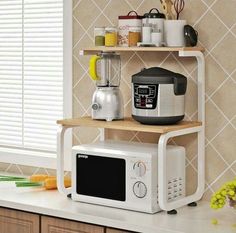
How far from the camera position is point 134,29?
3234mm

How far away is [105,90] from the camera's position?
3.25 metres

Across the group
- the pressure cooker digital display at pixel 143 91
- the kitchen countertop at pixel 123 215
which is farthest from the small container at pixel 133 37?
the kitchen countertop at pixel 123 215

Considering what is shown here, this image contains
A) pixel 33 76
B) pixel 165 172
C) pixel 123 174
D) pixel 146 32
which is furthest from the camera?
pixel 33 76

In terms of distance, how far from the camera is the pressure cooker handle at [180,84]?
119 inches

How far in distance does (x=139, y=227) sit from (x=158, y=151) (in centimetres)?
34

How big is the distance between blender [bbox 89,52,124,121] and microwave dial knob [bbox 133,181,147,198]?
0.37 meters

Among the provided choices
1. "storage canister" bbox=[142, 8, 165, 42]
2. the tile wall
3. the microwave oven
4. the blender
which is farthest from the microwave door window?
"storage canister" bbox=[142, 8, 165, 42]

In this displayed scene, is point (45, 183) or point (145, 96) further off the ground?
point (145, 96)

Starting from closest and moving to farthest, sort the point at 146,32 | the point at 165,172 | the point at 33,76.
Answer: the point at 165,172, the point at 146,32, the point at 33,76

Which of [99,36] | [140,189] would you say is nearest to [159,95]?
[140,189]

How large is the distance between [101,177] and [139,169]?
23cm

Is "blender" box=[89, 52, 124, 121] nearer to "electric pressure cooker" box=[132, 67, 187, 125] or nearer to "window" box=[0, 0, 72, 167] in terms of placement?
"electric pressure cooker" box=[132, 67, 187, 125]

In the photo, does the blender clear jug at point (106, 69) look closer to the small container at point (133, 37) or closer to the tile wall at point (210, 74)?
the tile wall at point (210, 74)

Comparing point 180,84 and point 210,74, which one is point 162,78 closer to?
point 180,84
